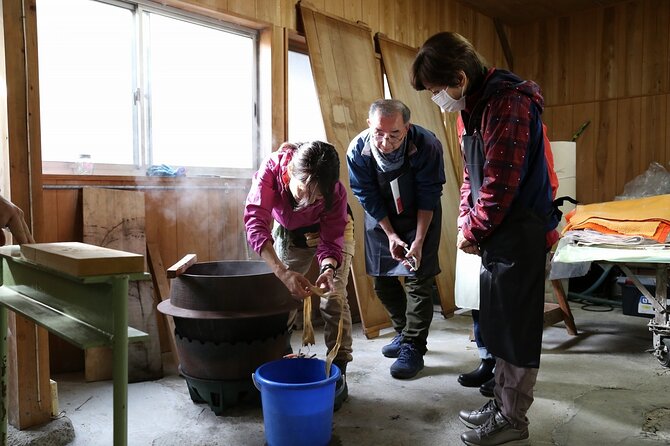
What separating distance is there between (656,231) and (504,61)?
3541 mm

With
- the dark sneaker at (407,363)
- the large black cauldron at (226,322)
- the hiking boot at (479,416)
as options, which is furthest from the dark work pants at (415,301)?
the large black cauldron at (226,322)

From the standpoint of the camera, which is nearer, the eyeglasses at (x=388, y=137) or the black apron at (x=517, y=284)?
the black apron at (x=517, y=284)

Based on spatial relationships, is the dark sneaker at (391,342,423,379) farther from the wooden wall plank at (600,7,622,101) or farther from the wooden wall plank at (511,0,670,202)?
the wooden wall plank at (600,7,622,101)

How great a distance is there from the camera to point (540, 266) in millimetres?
1755

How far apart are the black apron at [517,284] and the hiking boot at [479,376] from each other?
82 cm

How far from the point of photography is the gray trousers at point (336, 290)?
241 cm

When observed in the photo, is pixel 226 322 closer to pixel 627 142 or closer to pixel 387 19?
pixel 387 19

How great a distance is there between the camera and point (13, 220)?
1.70 metres

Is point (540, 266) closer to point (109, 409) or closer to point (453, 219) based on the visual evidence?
point (109, 409)

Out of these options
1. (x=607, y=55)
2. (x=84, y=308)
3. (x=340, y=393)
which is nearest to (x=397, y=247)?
(x=340, y=393)

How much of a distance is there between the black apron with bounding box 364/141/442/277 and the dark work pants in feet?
0.20

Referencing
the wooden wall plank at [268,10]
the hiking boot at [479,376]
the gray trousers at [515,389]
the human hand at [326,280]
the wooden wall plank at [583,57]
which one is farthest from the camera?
the wooden wall plank at [583,57]

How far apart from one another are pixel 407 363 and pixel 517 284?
1.12 meters

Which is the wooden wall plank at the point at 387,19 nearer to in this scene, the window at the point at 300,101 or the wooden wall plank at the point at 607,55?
the window at the point at 300,101
